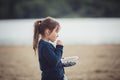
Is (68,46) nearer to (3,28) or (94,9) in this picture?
(3,28)

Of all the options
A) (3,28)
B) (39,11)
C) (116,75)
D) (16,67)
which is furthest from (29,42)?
(116,75)

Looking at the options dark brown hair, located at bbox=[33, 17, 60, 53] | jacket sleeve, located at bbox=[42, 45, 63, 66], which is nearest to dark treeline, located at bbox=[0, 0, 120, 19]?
dark brown hair, located at bbox=[33, 17, 60, 53]

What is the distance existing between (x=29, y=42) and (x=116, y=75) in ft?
5.17

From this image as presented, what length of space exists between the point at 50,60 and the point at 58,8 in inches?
107

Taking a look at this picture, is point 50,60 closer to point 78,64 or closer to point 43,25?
point 43,25

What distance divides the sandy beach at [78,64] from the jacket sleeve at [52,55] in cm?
95

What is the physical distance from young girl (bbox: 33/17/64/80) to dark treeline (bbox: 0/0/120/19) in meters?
2.36

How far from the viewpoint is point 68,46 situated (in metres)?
3.73

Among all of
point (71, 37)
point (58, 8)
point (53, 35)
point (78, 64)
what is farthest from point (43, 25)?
point (58, 8)

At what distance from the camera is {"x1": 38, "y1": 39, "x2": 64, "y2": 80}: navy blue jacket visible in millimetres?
1567

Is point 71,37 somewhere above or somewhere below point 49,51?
below

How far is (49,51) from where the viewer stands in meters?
1.57

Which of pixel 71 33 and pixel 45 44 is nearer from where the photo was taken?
pixel 45 44

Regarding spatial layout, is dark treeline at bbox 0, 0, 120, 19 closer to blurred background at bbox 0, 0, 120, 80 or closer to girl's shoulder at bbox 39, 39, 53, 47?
blurred background at bbox 0, 0, 120, 80
